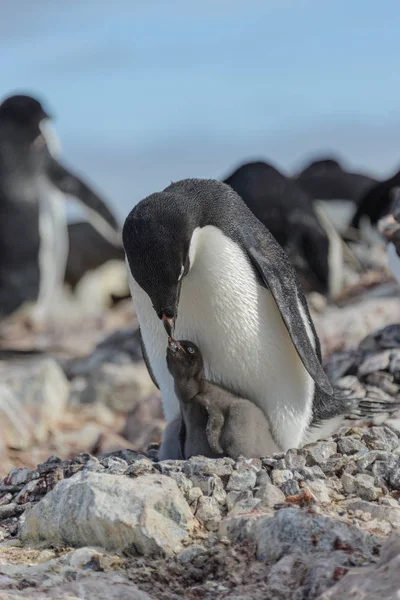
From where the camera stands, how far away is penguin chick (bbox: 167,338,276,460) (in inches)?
201

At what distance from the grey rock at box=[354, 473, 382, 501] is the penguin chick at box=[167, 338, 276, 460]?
0.73 metres

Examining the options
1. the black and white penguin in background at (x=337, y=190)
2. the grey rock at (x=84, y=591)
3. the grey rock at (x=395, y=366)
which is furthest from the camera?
the black and white penguin in background at (x=337, y=190)

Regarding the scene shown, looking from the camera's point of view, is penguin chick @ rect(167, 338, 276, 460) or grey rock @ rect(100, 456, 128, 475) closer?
grey rock @ rect(100, 456, 128, 475)

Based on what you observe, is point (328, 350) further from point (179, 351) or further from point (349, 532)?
point (349, 532)

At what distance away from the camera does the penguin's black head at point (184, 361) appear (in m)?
5.09

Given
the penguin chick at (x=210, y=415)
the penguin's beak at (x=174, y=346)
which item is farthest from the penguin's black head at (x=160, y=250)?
the penguin chick at (x=210, y=415)

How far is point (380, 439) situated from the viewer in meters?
5.08

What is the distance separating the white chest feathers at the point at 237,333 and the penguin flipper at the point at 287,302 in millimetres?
67

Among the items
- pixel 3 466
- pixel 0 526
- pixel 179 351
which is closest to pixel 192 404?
pixel 179 351

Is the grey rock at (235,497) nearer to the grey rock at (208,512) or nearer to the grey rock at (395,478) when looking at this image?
the grey rock at (208,512)

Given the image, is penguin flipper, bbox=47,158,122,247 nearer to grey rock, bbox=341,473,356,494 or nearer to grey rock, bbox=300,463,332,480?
grey rock, bbox=300,463,332,480

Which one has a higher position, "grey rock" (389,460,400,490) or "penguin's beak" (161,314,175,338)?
"penguin's beak" (161,314,175,338)

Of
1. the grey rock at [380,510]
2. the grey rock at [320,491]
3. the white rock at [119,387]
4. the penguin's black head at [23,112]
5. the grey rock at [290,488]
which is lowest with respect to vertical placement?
the white rock at [119,387]

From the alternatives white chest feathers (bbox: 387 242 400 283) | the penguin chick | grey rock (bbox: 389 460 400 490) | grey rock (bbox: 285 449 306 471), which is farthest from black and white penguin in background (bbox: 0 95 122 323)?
grey rock (bbox: 389 460 400 490)
